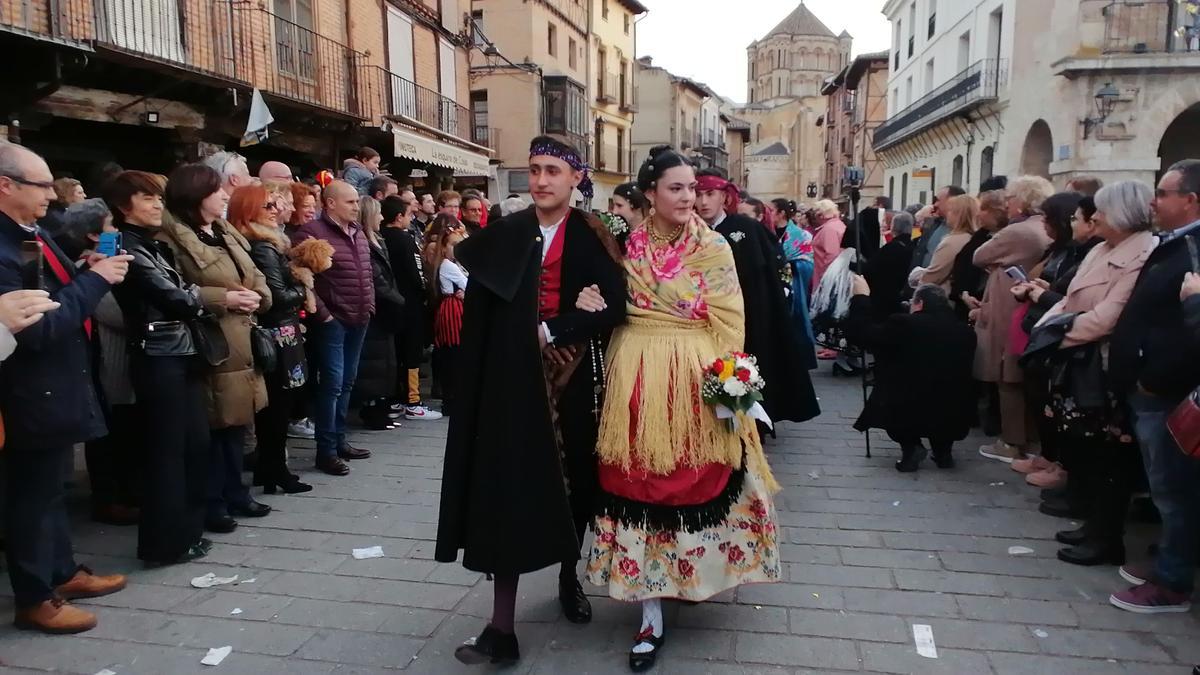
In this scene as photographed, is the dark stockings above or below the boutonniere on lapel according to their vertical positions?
below

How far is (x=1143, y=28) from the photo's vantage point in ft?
56.0

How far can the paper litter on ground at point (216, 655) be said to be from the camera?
3.19 metres

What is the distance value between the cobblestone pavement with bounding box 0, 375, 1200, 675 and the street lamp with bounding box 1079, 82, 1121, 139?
1546 cm

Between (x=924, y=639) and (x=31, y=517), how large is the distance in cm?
357

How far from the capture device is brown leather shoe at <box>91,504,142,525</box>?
4.70m

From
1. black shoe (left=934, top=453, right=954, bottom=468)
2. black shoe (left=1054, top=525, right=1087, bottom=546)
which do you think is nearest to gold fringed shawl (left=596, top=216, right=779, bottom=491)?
black shoe (left=1054, top=525, right=1087, bottom=546)

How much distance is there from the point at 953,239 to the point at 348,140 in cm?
1150

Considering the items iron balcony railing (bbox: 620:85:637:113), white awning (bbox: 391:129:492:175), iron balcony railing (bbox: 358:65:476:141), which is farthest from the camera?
iron balcony railing (bbox: 620:85:637:113)

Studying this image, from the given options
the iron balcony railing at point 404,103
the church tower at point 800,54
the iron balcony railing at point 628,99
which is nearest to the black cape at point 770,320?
the iron balcony railing at point 404,103

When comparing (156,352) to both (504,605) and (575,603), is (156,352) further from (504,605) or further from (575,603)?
(575,603)

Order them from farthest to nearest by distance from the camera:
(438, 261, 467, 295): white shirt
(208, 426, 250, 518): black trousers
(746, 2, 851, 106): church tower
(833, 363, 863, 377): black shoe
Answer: (746, 2, 851, 106): church tower
(833, 363, 863, 377): black shoe
(438, 261, 467, 295): white shirt
(208, 426, 250, 518): black trousers

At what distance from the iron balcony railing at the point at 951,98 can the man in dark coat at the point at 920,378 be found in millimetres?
18266

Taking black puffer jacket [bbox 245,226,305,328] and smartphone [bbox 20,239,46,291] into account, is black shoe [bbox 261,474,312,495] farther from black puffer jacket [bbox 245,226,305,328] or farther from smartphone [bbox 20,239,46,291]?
smartphone [bbox 20,239,46,291]

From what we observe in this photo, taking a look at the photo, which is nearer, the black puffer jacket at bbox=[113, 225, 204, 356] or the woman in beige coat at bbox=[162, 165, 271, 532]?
the black puffer jacket at bbox=[113, 225, 204, 356]
